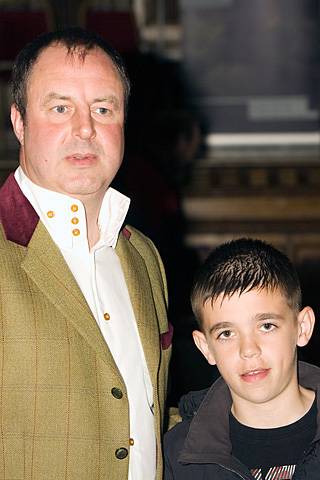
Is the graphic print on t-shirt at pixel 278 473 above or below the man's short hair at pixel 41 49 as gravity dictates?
below

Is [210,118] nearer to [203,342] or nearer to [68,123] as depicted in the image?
→ [203,342]

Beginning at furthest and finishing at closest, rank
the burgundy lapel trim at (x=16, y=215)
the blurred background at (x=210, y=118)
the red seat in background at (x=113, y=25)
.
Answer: the red seat in background at (x=113, y=25) → the blurred background at (x=210, y=118) → the burgundy lapel trim at (x=16, y=215)

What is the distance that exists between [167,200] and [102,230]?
6.71ft

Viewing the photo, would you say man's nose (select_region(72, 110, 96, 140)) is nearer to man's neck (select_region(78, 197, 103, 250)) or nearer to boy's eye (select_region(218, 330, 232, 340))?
man's neck (select_region(78, 197, 103, 250))

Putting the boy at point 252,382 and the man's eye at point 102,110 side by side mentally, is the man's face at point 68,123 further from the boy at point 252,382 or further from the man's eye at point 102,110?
the boy at point 252,382

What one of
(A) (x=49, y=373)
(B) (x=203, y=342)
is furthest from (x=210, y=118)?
(A) (x=49, y=373)

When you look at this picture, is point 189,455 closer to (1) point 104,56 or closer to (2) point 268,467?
(2) point 268,467

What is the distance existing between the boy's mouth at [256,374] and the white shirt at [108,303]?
7.1 inches

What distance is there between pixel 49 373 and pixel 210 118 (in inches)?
198

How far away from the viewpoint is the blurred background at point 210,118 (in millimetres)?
4344

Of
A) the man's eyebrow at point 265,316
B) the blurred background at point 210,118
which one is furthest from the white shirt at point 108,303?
the blurred background at point 210,118

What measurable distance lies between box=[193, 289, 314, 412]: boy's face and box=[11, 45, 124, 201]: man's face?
325 mm

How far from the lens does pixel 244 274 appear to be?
179 cm

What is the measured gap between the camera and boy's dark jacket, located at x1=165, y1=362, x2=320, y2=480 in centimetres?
168
